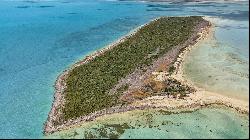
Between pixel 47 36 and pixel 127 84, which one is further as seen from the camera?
pixel 47 36

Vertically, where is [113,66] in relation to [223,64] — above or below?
below

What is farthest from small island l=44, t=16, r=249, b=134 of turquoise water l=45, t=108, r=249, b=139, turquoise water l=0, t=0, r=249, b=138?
turquoise water l=0, t=0, r=249, b=138

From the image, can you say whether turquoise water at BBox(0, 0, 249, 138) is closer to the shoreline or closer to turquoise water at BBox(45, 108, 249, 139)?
the shoreline

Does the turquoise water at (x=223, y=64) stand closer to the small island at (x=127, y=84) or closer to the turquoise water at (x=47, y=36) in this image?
the small island at (x=127, y=84)

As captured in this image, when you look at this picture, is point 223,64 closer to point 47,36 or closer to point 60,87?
point 60,87

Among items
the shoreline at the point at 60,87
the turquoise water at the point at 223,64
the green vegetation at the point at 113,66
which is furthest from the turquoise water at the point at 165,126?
the turquoise water at the point at 223,64

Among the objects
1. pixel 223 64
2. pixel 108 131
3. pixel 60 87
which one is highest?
pixel 223 64

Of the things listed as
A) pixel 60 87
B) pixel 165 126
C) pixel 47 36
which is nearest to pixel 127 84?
pixel 60 87
